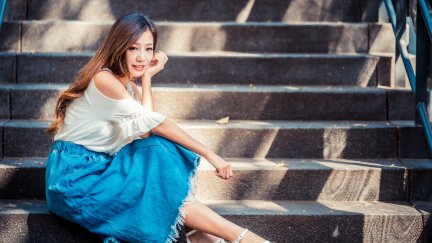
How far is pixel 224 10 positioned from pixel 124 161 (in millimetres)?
2763

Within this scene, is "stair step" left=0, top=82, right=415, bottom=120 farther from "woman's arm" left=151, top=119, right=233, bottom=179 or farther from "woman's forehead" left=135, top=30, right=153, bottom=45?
"woman's arm" left=151, top=119, right=233, bottom=179

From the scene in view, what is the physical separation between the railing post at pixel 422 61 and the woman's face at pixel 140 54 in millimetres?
1781

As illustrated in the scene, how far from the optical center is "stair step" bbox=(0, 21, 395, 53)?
4.95 m

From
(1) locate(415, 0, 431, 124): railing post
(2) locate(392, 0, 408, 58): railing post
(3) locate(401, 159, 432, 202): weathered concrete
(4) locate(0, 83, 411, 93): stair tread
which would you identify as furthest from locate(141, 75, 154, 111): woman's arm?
(2) locate(392, 0, 408, 58): railing post

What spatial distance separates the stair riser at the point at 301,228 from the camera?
3332mm

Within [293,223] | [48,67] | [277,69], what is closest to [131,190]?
[293,223]

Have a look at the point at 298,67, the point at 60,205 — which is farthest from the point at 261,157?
the point at 60,205

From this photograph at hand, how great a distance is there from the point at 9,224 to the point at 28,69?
5.09 feet

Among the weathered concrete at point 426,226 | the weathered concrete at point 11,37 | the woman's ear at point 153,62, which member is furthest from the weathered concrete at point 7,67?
the weathered concrete at point 426,226

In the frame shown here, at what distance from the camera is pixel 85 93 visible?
129 inches

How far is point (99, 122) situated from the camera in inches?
129

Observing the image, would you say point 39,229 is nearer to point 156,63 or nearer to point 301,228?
point 156,63

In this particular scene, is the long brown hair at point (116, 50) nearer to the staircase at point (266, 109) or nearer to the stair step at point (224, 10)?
the staircase at point (266, 109)

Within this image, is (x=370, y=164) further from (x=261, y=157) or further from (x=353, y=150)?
(x=261, y=157)
